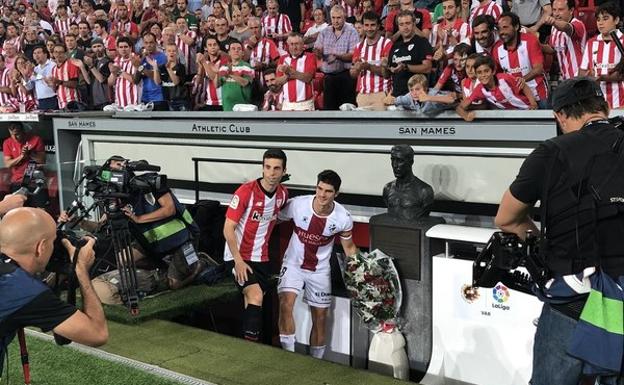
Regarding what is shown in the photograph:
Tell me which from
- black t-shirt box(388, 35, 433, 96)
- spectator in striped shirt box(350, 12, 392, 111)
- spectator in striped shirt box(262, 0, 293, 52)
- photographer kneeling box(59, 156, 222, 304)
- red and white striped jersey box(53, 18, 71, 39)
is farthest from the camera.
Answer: red and white striped jersey box(53, 18, 71, 39)

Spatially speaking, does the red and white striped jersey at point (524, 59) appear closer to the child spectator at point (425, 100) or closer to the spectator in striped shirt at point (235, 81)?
the child spectator at point (425, 100)

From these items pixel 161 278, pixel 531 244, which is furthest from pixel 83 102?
pixel 531 244

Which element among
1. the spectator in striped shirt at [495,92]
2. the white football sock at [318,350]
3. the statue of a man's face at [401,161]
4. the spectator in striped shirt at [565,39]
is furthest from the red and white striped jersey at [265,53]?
the white football sock at [318,350]

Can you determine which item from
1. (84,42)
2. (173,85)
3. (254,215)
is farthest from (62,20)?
(254,215)

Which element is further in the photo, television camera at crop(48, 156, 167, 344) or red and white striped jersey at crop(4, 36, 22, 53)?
red and white striped jersey at crop(4, 36, 22, 53)

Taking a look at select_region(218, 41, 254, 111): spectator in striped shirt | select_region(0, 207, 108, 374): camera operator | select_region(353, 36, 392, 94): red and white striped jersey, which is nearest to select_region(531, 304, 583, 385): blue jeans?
select_region(0, 207, 108, 374): camera operator

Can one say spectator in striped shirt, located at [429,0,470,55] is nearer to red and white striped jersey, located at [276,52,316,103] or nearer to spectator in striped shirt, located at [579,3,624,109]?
red and white striped jersey, located at [276,52,316,103]

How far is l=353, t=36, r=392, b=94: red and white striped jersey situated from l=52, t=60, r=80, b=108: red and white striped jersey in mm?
4856

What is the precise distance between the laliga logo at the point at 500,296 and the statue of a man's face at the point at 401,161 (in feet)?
3.86

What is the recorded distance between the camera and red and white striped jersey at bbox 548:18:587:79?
7.10 meters

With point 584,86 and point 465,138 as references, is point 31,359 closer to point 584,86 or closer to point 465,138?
point 465,138

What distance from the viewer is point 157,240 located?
22.2 feet

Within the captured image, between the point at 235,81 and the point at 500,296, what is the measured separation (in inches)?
173

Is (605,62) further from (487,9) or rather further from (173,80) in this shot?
(173,80)
